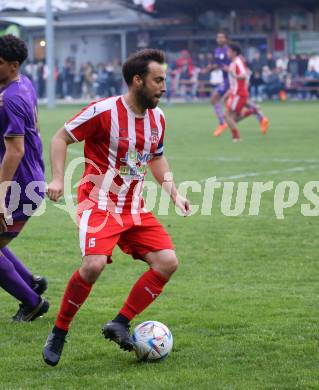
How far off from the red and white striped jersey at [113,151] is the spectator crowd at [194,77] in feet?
117

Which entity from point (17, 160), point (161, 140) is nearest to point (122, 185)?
point (161, 140)

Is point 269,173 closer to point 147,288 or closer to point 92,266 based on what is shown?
point 147,288

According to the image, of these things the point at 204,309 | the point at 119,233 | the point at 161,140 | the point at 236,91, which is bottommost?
the point at 236,91

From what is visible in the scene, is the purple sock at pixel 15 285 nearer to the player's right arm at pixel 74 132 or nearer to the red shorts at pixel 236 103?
the player's right arm at pixel 74 132

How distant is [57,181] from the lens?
584 centimetres

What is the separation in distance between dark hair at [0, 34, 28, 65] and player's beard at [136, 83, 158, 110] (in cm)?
89

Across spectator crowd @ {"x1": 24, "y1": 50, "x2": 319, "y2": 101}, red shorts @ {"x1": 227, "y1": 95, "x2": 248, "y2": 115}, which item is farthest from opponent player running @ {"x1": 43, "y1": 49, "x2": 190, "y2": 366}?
spectator crowd @ {"x1": 24, "y1": 50, "x2": 319, "y2": 101}

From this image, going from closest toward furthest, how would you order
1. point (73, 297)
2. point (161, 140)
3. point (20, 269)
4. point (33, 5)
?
1. point (73, 297)
2. point (161, 140)
3. point (20, 269)
4. point (33, 5)

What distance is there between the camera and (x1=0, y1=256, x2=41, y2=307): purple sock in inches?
280

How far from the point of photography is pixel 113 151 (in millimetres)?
6230

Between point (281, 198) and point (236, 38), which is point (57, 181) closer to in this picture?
point (281, 198)

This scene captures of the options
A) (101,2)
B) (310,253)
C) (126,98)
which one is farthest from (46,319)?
(101,2)

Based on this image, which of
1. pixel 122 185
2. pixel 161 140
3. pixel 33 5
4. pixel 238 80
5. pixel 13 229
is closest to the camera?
pixel 122 185

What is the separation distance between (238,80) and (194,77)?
21.7m
